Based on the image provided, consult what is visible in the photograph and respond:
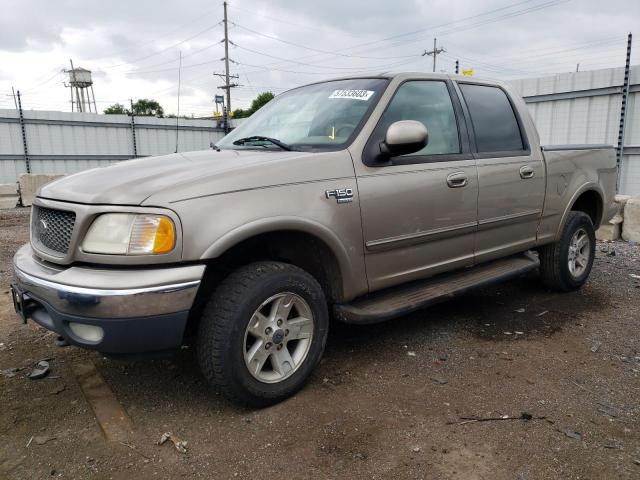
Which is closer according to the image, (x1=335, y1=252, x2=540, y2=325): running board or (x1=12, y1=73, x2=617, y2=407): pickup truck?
(x1=12, y1=73, x2=617, y2=407): pickup truck

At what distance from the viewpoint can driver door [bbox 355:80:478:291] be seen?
123 inches

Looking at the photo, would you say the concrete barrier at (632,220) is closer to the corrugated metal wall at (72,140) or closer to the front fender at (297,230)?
the front fender at (297,230)

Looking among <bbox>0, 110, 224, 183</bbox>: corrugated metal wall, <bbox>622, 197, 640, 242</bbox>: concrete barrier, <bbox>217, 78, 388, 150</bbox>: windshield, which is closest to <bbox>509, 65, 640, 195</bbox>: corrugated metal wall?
<bbox>622, 197, 640, 242</bbox>: concrete barrier

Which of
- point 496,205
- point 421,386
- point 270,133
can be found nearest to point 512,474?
point 421,386

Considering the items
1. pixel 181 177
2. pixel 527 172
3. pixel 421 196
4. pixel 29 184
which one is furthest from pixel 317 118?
pixel 29 184

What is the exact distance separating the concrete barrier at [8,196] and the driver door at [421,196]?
10.9 m

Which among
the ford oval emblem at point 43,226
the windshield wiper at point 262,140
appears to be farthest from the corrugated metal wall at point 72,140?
the ford oval emblem at point 43,226

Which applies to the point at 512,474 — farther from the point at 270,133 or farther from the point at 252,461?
the point at 270,133

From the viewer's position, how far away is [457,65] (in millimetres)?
9289

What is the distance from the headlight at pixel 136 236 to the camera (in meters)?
2.39

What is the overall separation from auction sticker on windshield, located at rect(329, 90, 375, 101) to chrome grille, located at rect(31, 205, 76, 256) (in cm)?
189

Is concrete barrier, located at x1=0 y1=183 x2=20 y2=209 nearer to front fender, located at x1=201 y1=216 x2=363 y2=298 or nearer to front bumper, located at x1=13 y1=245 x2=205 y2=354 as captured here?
front bumper, located at x1=13 y1=245 x2=205 y2=354

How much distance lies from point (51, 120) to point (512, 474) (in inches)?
613

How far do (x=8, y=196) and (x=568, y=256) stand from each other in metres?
11.5
